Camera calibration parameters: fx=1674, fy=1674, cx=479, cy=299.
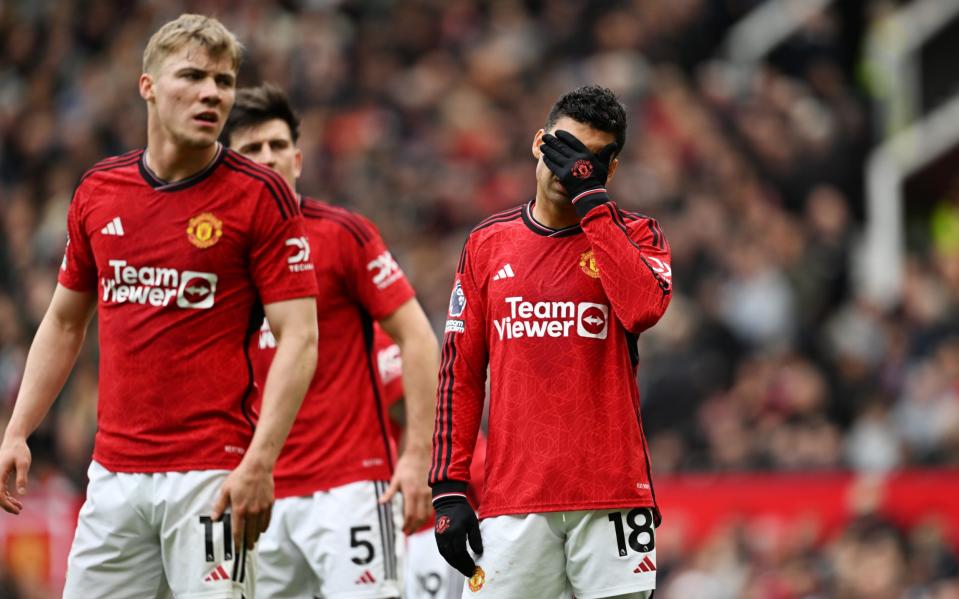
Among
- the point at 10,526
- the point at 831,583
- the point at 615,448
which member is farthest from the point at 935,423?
the point at 615,448

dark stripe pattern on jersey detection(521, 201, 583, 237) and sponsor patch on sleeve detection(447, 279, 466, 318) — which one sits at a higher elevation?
dark stripe pattern on jersey detection(521, 201, 583, 237)

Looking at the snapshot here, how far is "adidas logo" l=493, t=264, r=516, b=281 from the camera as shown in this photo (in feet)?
18.9

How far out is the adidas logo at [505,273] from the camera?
18.9 ft

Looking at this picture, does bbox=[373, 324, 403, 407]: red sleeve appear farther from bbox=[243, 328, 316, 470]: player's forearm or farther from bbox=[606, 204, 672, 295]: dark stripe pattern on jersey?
bbox=[606, 204, 672, 295]: dark stripe pattern on jersey

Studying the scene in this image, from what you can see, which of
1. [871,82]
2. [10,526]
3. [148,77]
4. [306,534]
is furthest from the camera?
[871,82]

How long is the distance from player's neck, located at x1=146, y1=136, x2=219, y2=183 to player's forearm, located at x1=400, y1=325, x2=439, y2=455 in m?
1.44

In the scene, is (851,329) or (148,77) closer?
(148,77)

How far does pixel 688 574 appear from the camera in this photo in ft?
40.3

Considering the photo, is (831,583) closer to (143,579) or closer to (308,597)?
(308,597)


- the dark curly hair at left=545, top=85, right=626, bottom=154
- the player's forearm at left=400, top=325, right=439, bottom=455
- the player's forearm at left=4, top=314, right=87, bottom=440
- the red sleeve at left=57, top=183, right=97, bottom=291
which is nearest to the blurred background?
the player's forearm at left=400, top=325, right=439, bottom=455

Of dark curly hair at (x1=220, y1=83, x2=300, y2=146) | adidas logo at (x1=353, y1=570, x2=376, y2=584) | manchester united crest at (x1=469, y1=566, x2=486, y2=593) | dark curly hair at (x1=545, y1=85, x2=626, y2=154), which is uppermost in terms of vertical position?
dark curly hair at (x1=220, y1=83, x2=300, y2=146)

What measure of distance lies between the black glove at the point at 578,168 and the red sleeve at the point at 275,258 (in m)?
0.99

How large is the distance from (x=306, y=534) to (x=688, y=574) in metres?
5.76

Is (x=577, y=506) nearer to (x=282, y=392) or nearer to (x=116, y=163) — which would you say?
(x=282, y=392)
